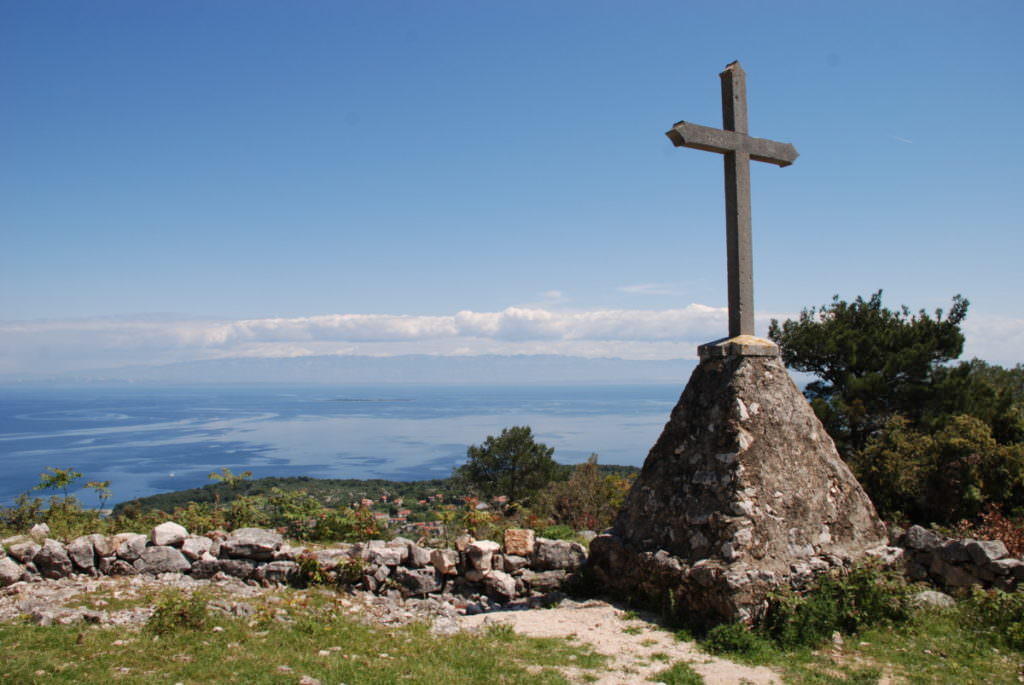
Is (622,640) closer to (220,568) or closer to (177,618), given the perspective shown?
(177,618)

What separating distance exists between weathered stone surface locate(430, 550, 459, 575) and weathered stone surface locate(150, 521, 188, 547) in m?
3.60

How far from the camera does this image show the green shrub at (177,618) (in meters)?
5.91

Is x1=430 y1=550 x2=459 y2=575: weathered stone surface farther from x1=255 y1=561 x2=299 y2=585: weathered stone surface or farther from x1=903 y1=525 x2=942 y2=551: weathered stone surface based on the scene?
x1=903 y1=525 x2=942 y2=551: weathered stone surface

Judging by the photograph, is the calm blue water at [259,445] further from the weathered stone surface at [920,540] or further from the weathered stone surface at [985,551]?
the weathered stone surface at [985,551]

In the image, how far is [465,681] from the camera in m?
4.96

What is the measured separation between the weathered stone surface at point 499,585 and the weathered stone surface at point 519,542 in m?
0.37

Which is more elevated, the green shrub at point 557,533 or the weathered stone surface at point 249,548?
the weathered stone surface at point 249,548

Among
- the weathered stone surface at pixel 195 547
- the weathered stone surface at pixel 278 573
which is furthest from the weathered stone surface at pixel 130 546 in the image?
the weathered stone surface at pixel 278 573

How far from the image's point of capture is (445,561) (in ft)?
27.7

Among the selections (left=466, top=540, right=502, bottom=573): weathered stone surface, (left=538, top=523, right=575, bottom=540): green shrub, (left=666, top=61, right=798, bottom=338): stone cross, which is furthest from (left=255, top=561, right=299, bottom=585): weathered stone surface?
(left=666, top=61, right=798, bottom=338): stone cross

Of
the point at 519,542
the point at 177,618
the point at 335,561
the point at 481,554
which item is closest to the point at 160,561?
the point at 335,561

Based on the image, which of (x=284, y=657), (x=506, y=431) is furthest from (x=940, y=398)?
(x=284, y=657)

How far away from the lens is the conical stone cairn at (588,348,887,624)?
247 inches

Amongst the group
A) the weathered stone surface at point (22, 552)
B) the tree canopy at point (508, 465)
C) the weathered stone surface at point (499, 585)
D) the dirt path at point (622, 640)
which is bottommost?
the tree canopy at point (508, 465)
